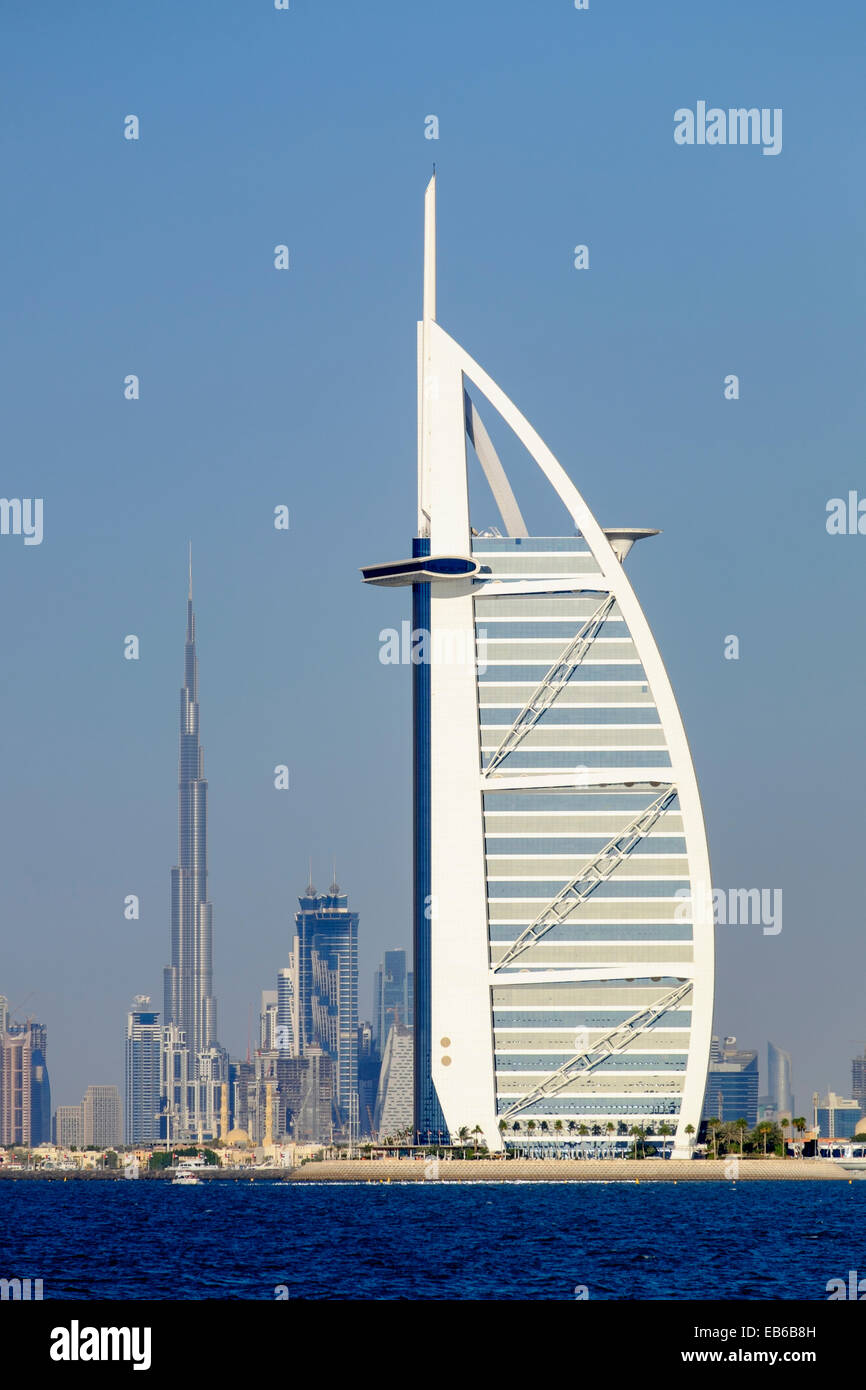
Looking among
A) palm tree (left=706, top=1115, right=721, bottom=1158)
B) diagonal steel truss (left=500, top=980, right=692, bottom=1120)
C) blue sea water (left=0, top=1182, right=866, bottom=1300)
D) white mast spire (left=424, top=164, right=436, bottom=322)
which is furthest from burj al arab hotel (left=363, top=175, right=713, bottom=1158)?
blue sea water (left=0, top=1182, right=866, bottom=1300)

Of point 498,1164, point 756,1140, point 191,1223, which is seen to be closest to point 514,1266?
point 191,1223

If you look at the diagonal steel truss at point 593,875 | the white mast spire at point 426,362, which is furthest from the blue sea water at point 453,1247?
the white mast spire at point 426,362

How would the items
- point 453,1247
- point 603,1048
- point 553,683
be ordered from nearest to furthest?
point 453,1247
point 603,1048
point 553,683

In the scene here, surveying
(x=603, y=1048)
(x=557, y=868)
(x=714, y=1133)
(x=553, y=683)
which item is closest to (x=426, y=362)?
(x=553, y=683)

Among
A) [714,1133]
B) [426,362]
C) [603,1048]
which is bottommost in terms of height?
[714,1133]

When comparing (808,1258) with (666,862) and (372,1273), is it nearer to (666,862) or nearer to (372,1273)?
(372,1273)

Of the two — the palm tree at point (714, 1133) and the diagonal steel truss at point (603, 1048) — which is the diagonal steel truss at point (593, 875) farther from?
the palm tree at point (714, 1133)

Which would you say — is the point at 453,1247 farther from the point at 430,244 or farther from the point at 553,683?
the point at 430,244
